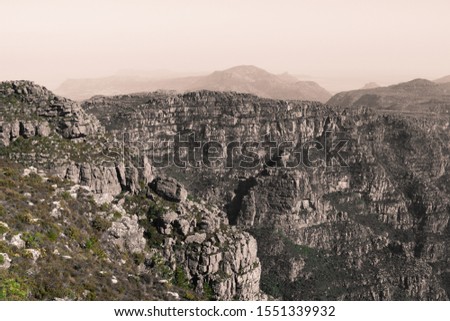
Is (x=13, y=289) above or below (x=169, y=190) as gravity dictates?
above

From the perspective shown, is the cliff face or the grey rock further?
the grey rock

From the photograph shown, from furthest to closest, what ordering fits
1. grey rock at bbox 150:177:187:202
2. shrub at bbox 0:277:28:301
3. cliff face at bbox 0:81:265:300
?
grey rock at bbox 150:177:187:202
cliff face at bbox 0:81:265:300
shrub at bbox 0:277:28:301

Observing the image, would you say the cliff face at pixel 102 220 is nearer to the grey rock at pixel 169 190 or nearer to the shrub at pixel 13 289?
the grey rock at pixel 169 190

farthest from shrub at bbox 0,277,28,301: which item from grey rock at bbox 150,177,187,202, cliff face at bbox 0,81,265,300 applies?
grey rock at bbox 150,177,187,202

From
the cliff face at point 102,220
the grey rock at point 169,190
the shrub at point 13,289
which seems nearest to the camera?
the shrub at point 13,289

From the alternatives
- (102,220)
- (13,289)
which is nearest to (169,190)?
(102,220)

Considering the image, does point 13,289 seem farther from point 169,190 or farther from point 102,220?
point 169,190

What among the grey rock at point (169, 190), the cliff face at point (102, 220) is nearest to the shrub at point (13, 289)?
the cliff face at point (102, 220)

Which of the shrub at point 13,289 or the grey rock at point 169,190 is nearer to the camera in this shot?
the shrub at point 13,289

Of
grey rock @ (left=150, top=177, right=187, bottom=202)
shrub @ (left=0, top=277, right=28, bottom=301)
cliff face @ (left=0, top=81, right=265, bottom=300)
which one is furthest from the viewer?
grey rock @ (left=150, top=177, right=187, bottom=202)

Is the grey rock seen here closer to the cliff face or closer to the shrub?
the cliff face
